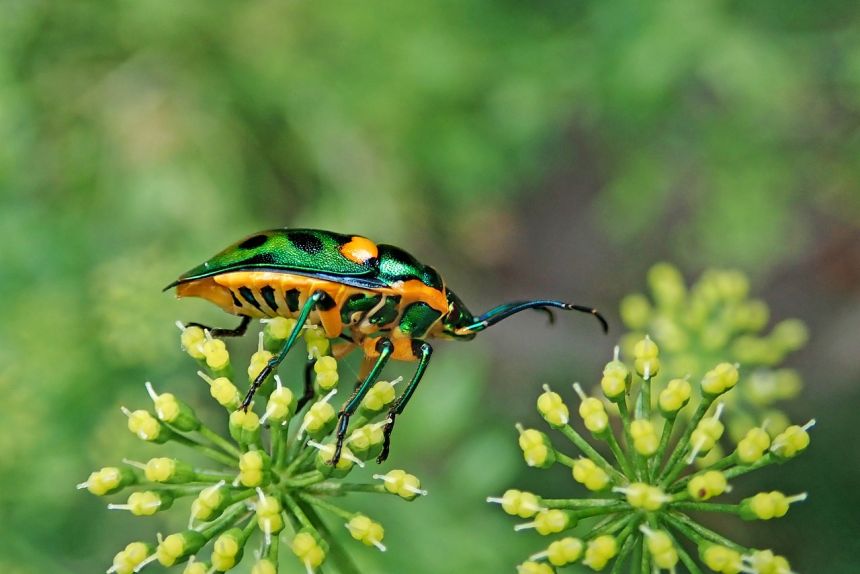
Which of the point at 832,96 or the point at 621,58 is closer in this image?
the point at 621,58

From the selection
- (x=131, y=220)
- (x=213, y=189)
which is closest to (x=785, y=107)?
(x=213, y=189)

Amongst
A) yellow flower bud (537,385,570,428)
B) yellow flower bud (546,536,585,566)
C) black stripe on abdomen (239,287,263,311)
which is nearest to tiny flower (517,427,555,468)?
yellow flower bud (537,385,570,428)

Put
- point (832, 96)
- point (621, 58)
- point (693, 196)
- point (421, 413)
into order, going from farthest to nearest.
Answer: point (693, 196)
point (832, 96)
point (621, 58)
point (421, 413)

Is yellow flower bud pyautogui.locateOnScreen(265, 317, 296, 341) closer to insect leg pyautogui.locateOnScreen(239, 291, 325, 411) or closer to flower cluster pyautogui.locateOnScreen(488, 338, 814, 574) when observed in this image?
insect leg pyautogui.locateOnScreen(239, 291, 325, 411)

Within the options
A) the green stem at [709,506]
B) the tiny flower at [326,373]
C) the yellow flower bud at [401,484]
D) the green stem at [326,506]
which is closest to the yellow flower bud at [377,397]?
the tiny flower at [326,373]

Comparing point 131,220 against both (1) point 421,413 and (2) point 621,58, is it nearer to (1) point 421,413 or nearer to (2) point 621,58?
(1) point 421,413

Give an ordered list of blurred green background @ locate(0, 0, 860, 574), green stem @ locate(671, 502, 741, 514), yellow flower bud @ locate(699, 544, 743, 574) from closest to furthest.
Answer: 1. yellow flower bud @ locate(699, 544, 743, 574)
2. green stem @ locate(671, 502, 741, 514)
3. blurred green background @ locate(0, 0, 860, 574)
